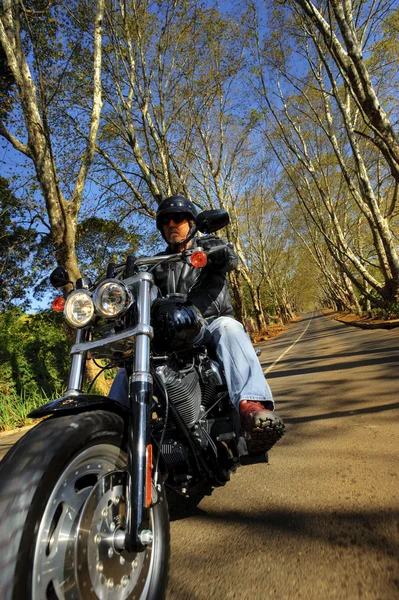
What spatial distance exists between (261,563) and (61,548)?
0.89 meters

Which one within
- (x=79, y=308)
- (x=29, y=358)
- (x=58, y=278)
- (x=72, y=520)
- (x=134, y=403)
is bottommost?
(x=72, y=520)

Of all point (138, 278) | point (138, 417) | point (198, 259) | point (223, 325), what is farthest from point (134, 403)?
point (223, 325)

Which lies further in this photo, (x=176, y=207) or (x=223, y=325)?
(x=176, y=207)

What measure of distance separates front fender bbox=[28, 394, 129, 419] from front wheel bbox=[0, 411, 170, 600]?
1.4 inches

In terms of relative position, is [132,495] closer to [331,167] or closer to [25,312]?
[25,312]

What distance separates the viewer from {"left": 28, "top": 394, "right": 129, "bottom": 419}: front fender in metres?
1.22

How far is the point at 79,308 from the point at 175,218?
1.25 m

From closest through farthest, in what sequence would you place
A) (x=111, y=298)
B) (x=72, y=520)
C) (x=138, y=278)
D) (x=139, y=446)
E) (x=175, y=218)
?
(x=72, y=520), (x=139, y=446), (x=111, y=298), (x=138, y=278), (x=175, y=218)

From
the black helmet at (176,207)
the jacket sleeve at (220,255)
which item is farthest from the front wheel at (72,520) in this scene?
the black helmet at (176,207)

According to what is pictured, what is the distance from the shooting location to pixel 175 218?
2516 mm

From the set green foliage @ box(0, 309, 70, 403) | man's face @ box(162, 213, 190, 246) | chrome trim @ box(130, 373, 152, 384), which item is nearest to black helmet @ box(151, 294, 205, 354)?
chrome trim @ box(130, 373, 152, 384)

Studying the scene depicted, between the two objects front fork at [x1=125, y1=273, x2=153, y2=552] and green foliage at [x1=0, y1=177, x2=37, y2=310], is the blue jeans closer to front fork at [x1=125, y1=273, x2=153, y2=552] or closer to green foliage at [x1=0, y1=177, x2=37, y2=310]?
front fork at [x1=125, y1=273, x2=153, y2=552]

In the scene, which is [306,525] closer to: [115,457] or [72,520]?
[115,457]

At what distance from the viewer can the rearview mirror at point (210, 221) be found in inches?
65.6
